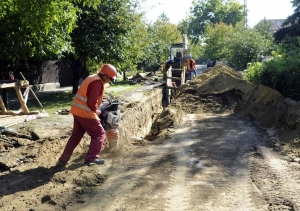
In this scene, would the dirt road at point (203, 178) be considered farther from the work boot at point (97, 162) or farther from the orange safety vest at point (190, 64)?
the orange safety vest at point (190, 64)

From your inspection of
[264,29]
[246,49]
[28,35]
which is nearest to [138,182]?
[28,35]

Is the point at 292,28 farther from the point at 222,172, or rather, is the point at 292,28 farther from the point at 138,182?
the point at 138,182

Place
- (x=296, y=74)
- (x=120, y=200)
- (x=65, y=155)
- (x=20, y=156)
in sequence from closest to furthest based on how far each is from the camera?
(x=120, y=200)
(x=65, y=155)
(x=20, y=156)
(x=296, y=74)

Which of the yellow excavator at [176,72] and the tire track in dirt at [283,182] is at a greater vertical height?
the yellow excavator at [176,72]

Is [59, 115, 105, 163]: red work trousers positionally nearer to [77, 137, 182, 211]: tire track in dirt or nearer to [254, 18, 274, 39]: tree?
[77, 137, 182, 211]: tire track in dirt

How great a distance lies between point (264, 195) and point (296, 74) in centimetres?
741

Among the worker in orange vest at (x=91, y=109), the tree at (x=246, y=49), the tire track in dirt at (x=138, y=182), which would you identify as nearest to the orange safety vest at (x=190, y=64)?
the tree at (x=246, y=49)

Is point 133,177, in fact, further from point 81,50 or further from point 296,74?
point 81,50

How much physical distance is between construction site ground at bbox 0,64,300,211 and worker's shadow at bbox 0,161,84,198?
15 millimetres

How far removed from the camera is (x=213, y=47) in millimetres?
56969

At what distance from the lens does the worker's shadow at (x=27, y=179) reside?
5.92m

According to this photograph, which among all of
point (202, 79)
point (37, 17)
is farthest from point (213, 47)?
point (37, 17)

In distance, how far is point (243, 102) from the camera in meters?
14.8

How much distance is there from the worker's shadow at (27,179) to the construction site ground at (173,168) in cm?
2
